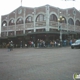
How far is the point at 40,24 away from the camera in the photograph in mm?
45500

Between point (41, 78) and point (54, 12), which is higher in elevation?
point (54, 12)

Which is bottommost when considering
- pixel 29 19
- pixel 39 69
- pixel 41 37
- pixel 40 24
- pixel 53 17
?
pixel 39 69

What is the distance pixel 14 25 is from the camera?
167 ft

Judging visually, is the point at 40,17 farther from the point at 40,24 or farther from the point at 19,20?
the point at 19,20

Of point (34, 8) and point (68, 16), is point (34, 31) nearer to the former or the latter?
point (34, 8)

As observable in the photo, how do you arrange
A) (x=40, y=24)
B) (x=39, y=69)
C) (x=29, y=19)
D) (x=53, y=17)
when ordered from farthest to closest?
(x=29, y=19)
(x=53, y=17)
(x=40, y=24)
(x=39, y=69)

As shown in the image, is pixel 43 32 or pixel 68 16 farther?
pixel 68 16

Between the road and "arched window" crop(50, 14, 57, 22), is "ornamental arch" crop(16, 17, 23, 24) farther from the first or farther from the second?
the road

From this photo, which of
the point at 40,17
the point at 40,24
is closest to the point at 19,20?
the point at 40,17

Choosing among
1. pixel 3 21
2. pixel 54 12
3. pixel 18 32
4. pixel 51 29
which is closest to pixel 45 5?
pixel 54 12

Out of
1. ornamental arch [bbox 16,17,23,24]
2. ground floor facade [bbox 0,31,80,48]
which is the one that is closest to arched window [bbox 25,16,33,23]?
ornamental arch [bbox 16,17,23,24]

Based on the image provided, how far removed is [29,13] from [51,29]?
24.0ft

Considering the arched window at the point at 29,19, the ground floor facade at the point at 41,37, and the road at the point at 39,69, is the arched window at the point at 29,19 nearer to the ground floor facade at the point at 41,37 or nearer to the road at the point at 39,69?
the ground floor facade at the point at 41,37

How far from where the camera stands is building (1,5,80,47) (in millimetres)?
44312
